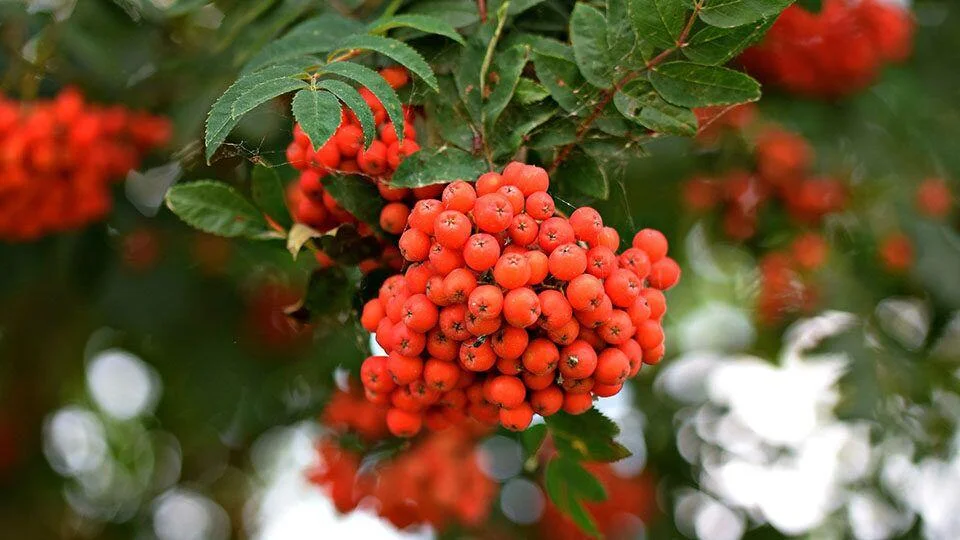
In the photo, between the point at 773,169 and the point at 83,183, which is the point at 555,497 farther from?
the point at 773,169

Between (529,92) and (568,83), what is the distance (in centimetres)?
7

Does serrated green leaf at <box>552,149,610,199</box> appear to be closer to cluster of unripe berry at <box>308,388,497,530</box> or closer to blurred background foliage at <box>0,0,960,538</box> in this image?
blurred background foliage at <box>0,0,960,538</box>

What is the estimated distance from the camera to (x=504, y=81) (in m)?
1.49

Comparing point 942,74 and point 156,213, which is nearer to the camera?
point 156,213

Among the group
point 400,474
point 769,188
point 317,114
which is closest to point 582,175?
point 317,114

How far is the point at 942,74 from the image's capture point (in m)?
3.47

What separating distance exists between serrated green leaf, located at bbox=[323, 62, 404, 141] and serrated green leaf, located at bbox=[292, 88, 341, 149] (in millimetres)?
52

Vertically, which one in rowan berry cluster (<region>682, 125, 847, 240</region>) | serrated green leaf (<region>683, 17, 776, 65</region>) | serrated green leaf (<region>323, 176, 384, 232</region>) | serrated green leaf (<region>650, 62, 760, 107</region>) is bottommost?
rowan berry cluster (<region>682, 125, 847, 240</region>)

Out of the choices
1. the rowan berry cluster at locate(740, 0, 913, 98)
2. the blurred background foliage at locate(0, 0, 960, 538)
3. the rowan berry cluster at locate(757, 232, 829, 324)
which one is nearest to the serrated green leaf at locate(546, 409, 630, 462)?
the blurred background foliage at locate(0, 0, 960, 538)

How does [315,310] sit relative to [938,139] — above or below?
above

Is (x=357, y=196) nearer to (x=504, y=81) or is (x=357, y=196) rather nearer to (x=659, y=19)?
(x=504, y=81)

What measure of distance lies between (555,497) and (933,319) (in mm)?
1960

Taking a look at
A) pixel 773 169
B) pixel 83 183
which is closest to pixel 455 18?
pixel 83 183

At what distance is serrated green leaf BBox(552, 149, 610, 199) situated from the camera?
1521 millimetres
